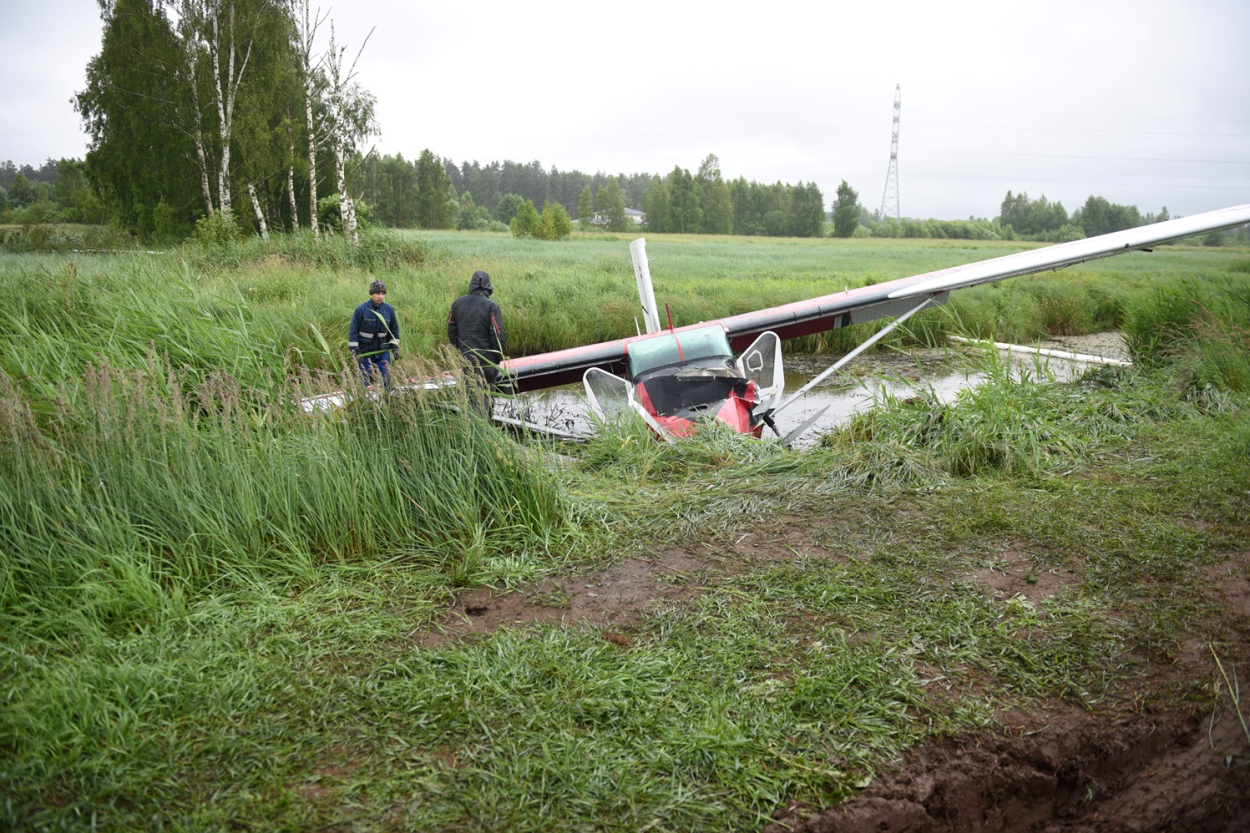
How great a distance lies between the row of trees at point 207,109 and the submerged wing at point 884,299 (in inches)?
541

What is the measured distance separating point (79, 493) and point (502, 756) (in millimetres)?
2567

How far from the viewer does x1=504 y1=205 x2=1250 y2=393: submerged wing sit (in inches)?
346

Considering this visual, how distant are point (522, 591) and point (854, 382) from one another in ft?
28.6

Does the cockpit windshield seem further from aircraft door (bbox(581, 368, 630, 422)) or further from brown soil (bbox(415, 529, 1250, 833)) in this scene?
brown soil (bbox(415, 529, 1250, 833))

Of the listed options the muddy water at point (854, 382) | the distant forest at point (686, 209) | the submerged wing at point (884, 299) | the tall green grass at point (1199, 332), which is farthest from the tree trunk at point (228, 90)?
the tall green grass at point (1199, 332)

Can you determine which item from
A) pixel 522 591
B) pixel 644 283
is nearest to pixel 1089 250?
pixel 644 283

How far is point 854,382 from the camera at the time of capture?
1102 centimetres

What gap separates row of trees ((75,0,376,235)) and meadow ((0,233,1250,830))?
706 inches

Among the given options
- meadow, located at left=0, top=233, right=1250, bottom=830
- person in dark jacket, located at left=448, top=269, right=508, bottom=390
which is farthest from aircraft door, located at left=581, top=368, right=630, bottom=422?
meadow, located at left=0, top=233, right=1250, bottom=830

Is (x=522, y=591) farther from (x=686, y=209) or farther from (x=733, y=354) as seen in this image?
(x=686, y=209)

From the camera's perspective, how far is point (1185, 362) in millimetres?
7871

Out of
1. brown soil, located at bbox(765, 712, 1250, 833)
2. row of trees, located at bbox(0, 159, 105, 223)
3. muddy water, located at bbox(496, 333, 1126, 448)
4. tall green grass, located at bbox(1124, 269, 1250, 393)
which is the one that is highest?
row of trees, located at bbox(0, 159, 105, 223)

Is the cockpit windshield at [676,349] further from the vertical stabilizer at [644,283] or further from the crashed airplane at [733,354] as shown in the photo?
the vertical stabilizer at [644,283]

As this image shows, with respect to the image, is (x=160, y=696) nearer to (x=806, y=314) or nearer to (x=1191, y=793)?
(x=1191, y=793)
